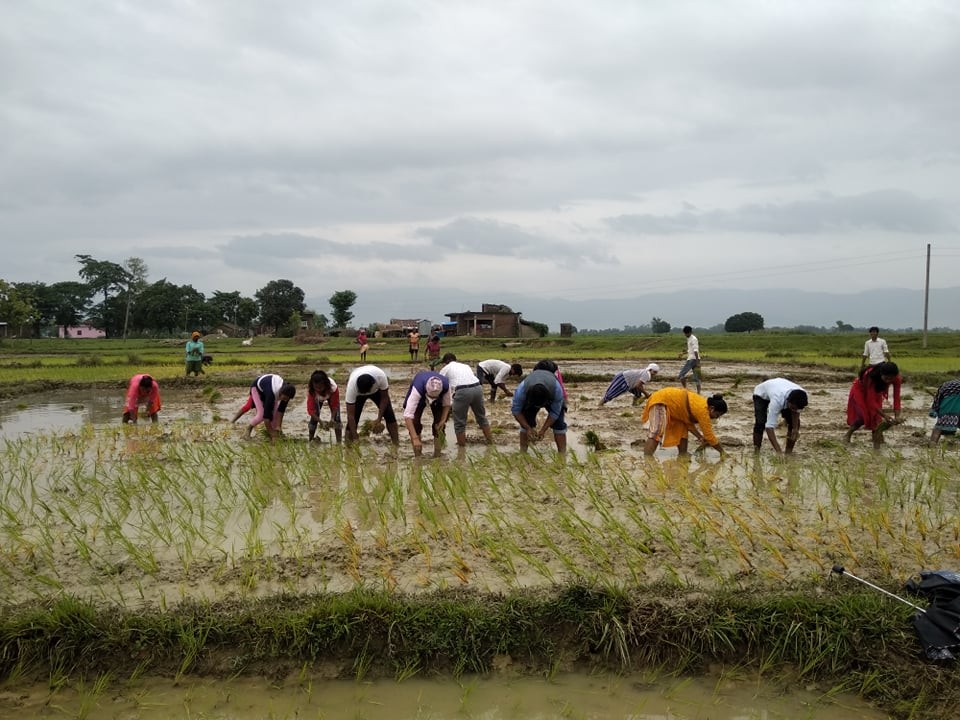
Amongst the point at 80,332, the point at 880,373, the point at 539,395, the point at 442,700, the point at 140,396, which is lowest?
the point at 442,700

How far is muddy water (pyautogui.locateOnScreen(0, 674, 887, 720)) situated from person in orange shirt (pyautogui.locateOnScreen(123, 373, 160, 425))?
20.1 ft

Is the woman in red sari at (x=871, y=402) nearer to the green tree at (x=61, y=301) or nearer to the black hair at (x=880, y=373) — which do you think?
the black hair at (x=880, y=373)

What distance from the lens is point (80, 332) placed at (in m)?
70.6

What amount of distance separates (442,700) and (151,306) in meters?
62.6

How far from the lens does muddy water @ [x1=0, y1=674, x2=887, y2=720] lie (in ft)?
9.60

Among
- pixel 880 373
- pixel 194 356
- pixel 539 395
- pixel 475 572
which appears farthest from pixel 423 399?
pixel 194 356

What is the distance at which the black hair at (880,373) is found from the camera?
6.90m

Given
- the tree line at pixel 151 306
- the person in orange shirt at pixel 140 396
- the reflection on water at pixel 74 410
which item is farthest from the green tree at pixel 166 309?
the person in orange shirt at pixel 140 396

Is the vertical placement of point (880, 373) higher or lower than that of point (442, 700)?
higher

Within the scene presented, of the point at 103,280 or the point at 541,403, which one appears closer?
the point at 541,403

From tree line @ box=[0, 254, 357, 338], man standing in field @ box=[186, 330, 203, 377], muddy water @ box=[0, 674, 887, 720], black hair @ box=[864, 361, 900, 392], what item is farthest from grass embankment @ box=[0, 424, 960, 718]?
tree line @ box=[0, 254, 357, 338]

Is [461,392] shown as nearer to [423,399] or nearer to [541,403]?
[423,399]

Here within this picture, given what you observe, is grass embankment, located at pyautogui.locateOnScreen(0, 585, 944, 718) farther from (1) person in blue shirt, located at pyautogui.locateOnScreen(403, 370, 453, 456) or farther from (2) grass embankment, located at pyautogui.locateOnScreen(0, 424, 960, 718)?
(1) person in blue shirt, located at pyautogui.locateOnScreen(403, 370, 453, 456)

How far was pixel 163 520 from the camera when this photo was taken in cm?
480
